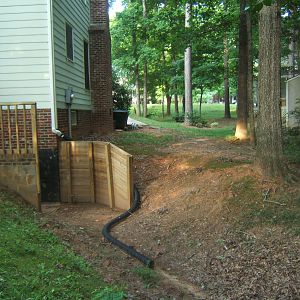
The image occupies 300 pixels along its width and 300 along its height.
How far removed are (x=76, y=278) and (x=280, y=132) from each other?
14.7ft

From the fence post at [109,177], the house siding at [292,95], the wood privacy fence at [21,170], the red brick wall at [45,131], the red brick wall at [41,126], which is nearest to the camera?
the wood privacy fence at [21,170]

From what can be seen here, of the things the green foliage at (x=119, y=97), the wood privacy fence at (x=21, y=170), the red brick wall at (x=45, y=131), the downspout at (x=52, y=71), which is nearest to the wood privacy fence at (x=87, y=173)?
the red brick wall at (x=45, y=131)

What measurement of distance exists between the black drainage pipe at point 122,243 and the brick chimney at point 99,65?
7.29 meters

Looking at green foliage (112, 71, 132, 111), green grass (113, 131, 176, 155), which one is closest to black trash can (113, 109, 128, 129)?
green grass (113, 131, 176, 155)

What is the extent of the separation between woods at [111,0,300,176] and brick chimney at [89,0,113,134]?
154cm

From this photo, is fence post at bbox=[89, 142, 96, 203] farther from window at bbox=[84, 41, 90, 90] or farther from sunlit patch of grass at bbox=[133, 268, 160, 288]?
window at bbox=[84, 41, 90, 90]

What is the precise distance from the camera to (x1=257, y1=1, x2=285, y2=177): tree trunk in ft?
24.5

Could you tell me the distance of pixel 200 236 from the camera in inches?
269

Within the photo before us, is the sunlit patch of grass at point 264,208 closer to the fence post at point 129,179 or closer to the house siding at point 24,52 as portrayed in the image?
the fence post at point 129,179

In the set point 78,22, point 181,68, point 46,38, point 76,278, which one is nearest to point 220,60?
point 181,68

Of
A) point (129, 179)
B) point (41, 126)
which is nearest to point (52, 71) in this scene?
point (41, 126)

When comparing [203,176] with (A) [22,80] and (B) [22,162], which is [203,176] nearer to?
(B) [22,162]

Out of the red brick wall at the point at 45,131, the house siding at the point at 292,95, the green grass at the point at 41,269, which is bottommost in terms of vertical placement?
the green grass at the point at 41,269

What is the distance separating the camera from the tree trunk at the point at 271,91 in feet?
24.5
